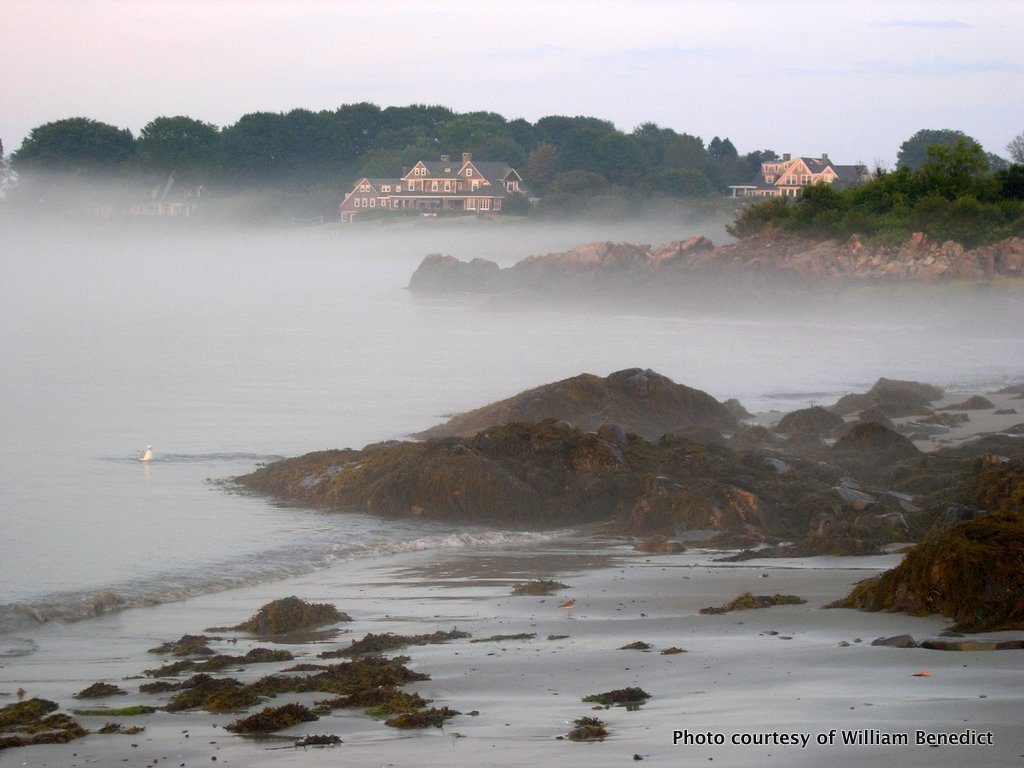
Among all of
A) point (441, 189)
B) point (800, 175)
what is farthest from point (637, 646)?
point (800, 175)

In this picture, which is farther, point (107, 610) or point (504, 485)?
point (504, 485)

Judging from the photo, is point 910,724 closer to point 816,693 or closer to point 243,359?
point 816,693

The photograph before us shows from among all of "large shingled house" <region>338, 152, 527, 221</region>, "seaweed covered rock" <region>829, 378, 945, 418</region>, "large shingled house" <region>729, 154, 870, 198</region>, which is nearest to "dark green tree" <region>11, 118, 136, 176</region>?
"large shingled house" <region>338, 152, 527, 221</region>

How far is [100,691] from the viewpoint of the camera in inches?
263

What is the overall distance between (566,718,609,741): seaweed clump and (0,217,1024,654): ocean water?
183 inches

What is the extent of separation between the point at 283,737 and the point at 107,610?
4263mm

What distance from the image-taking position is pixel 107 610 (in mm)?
9500

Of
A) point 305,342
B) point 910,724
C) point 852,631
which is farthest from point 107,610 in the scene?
point 305,342

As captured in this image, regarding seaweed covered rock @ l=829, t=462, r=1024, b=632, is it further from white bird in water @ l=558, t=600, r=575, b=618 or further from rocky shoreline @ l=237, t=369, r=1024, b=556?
rocky shoreline @ l=237, t=369, r=1024, b=556

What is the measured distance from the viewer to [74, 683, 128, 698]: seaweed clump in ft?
21.8

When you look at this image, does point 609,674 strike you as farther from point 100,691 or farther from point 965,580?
point 100,691

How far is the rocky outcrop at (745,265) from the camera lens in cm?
4356

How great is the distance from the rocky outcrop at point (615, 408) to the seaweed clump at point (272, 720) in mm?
10276

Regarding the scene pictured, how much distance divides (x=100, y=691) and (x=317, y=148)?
395ft
